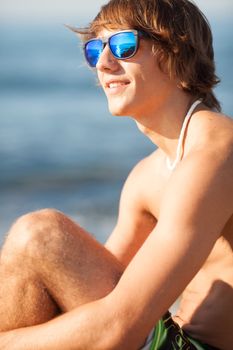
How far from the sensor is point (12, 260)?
3875 mm

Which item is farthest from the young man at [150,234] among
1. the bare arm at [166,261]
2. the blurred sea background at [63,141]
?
the blurred sea background at [63,141]

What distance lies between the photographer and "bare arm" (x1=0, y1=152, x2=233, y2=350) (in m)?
3.57

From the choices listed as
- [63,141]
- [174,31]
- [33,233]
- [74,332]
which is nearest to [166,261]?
[74,332]

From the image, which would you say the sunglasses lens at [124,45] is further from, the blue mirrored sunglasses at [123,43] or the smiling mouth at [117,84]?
the smiling mouth at [117,84]

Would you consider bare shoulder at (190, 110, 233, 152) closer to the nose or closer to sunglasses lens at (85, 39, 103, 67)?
the nose

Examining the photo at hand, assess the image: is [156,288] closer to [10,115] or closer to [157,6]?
[157,6]

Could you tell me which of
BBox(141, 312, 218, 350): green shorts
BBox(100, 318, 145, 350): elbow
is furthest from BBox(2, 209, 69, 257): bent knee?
BBox(141, 312, 218, 350): green shorts

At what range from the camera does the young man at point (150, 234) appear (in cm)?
360

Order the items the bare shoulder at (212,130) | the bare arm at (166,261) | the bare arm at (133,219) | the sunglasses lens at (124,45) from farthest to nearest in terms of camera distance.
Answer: the bare arm at (133,219) → the sunglasses lens at (124,45) → the bare shoulder at (212,130) → the bare arm at (166,261)

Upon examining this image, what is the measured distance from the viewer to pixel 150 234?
12.1 ft

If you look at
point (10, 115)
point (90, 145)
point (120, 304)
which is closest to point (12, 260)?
point (120, 304)

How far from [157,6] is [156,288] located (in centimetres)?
135

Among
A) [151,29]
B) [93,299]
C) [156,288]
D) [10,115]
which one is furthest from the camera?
[10,115]

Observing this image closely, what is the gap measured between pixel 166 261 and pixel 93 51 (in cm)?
120
